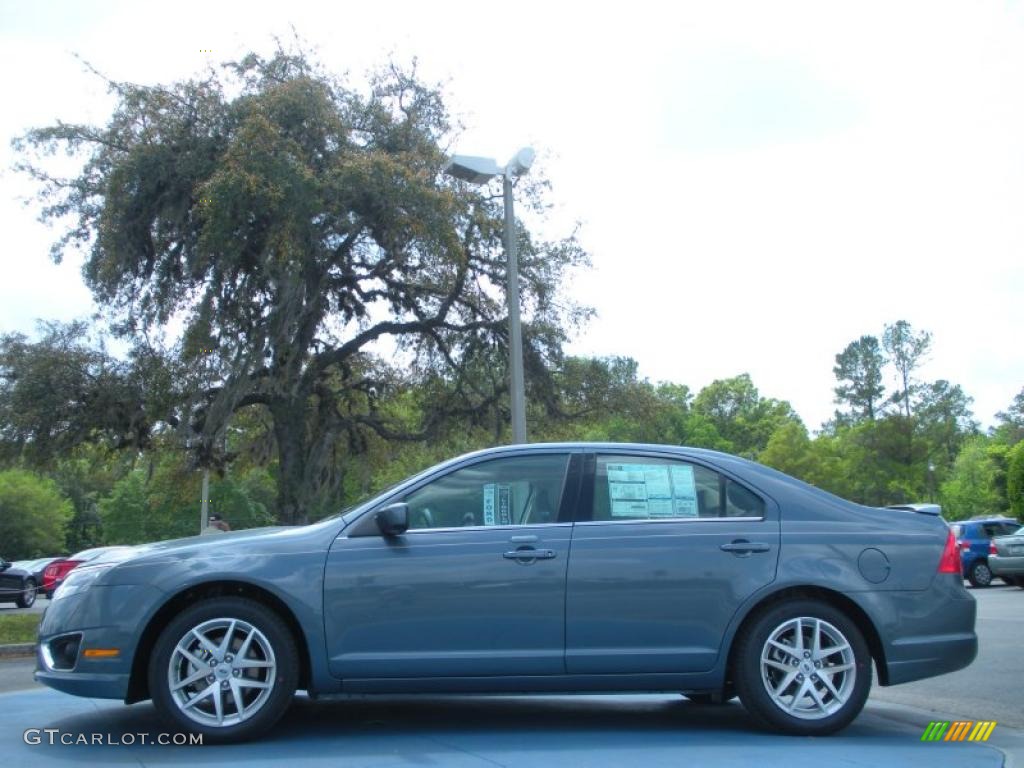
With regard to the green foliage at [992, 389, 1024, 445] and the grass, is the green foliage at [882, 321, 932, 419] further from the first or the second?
the grass

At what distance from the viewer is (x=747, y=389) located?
3627 inches

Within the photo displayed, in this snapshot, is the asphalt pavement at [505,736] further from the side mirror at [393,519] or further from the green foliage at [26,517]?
the green foliage at [26,517]

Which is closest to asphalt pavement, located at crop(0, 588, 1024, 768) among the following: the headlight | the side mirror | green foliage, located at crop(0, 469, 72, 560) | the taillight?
the headlight

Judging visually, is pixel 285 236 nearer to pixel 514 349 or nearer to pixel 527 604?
pixel 514 349

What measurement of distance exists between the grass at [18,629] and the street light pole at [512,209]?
635 centimetres

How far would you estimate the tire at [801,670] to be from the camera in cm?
570

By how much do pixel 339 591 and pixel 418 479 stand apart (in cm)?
77

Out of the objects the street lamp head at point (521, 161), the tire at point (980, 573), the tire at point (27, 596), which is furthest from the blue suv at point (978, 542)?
the tire at point (27, 596)

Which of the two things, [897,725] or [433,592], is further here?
[897,725]

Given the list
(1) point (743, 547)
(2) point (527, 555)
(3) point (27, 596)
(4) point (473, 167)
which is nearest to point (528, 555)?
(2) point (527, 555)

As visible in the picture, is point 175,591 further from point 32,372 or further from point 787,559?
point 32,372

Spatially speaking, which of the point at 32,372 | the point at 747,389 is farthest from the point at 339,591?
the point at 747,389

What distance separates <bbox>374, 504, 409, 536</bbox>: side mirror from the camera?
5.60 m

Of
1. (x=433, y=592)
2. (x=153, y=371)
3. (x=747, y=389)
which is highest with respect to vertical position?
(x=747, y=389)
